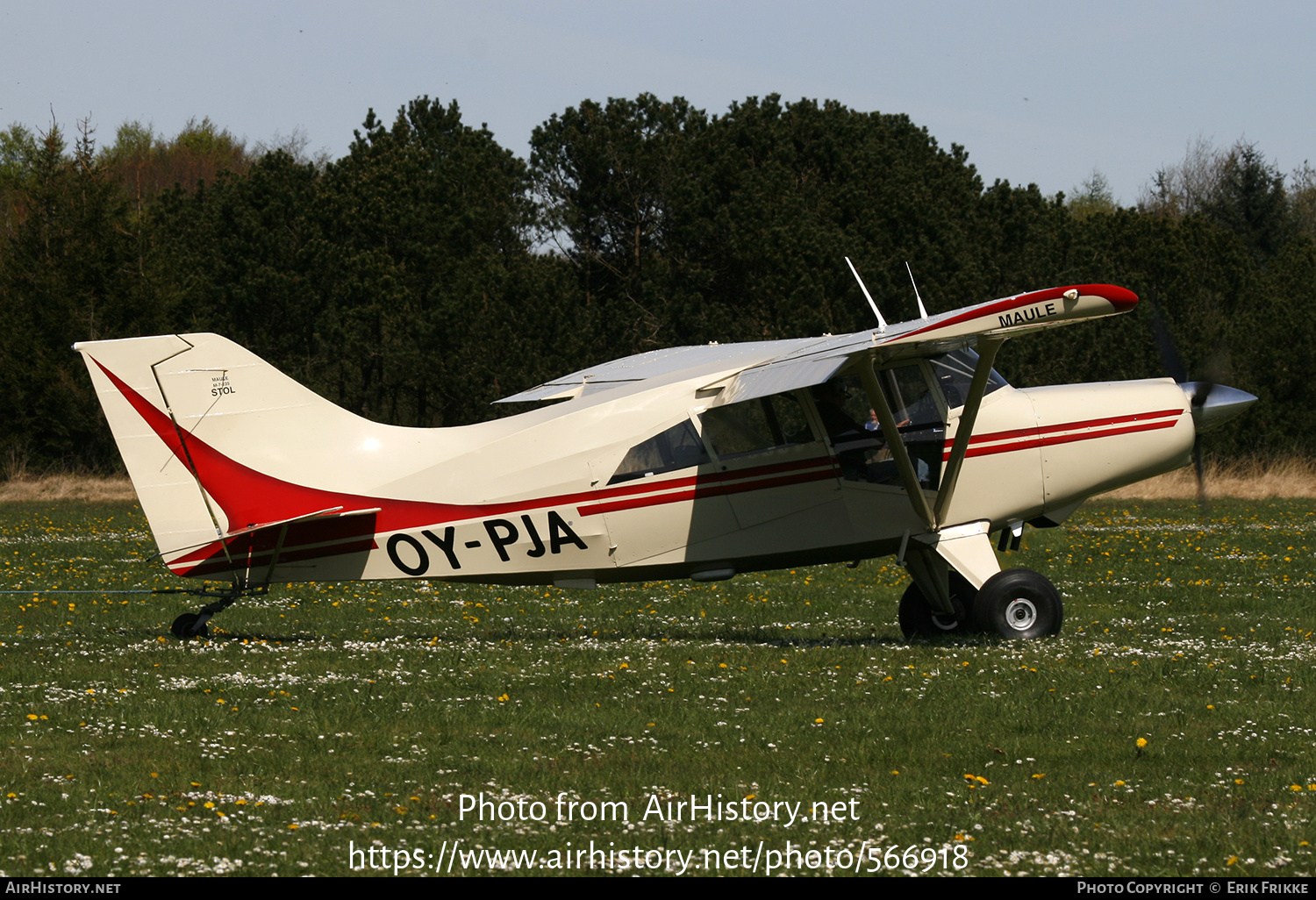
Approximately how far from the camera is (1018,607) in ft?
35.9

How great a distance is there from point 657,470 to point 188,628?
168 inches

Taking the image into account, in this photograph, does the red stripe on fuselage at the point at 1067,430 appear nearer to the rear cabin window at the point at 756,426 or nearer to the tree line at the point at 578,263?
the rear cabin window at the point at 756,426

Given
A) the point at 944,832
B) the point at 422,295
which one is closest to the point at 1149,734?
the point at 944,832

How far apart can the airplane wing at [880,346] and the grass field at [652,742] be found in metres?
2.28

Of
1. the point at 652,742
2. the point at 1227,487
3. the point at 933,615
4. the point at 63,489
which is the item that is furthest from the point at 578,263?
the point at 652,742

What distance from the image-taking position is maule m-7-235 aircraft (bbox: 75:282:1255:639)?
10.5m

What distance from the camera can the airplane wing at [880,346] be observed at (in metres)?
9.22

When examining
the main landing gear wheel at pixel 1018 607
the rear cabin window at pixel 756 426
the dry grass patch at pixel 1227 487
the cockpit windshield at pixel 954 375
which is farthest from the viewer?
the dry grass patch at pixel 1227 487

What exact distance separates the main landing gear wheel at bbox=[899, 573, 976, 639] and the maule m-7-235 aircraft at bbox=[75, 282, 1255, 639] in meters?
0.07

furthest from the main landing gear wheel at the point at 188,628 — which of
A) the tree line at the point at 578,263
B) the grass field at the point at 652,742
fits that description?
the tree line at the point at 578,263

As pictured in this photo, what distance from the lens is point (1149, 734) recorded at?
7.59 m

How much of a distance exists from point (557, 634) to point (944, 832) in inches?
272

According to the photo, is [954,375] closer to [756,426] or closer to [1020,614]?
[756,426]

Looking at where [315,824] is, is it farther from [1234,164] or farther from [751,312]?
[1234,164]
